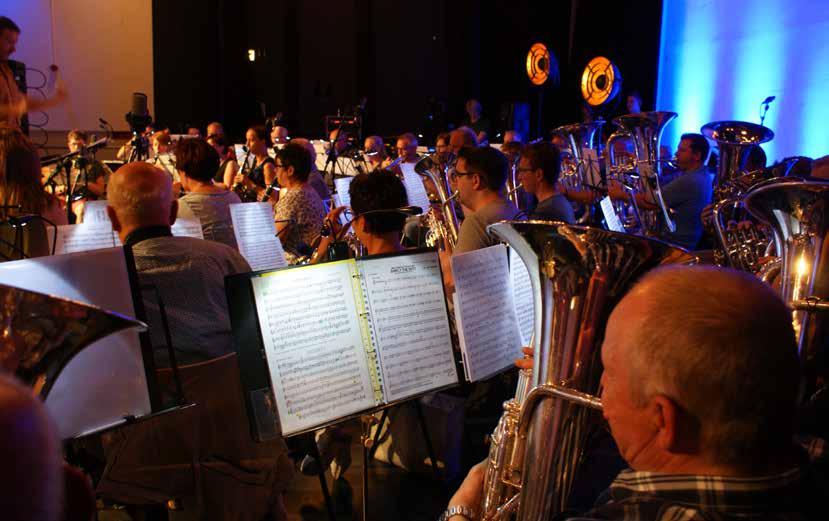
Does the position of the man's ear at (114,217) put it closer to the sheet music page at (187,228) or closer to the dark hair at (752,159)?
the sheet music page at (187,228)

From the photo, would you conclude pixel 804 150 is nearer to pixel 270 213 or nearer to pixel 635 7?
pixel 635 7

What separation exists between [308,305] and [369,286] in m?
0.26

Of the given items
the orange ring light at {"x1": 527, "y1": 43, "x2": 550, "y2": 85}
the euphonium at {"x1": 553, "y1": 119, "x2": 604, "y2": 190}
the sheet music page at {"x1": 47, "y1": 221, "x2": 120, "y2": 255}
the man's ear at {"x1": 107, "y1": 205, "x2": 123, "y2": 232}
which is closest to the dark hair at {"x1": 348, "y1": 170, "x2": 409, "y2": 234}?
the man's ear at {"x1": 107, "y1": 205, "x2": 123, "y2": 232}

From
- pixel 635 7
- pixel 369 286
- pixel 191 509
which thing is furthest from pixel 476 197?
pixel 635 7

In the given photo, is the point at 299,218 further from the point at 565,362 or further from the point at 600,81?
the point at 600,81

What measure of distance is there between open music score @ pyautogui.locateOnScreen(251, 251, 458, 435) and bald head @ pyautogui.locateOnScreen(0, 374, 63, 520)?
1455 mm

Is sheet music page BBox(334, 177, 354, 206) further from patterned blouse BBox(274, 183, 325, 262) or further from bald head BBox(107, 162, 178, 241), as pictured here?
bald head BBox(107, 162, 178, 241)

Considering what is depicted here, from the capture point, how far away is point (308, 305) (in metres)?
2.21

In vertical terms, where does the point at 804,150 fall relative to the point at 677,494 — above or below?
above

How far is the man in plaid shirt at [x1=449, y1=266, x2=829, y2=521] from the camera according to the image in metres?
0.99

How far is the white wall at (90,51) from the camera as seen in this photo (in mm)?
11242

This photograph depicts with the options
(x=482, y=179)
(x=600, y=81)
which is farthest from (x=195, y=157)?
(x=600, y=81)

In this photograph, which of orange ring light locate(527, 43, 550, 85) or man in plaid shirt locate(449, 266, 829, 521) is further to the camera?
orange ring light locate(527, 43, 550, 85)

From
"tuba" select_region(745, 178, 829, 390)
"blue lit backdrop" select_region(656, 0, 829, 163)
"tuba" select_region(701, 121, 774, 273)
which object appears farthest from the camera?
"blue lit backdrop" select_region(656, 0, 829, 163)
